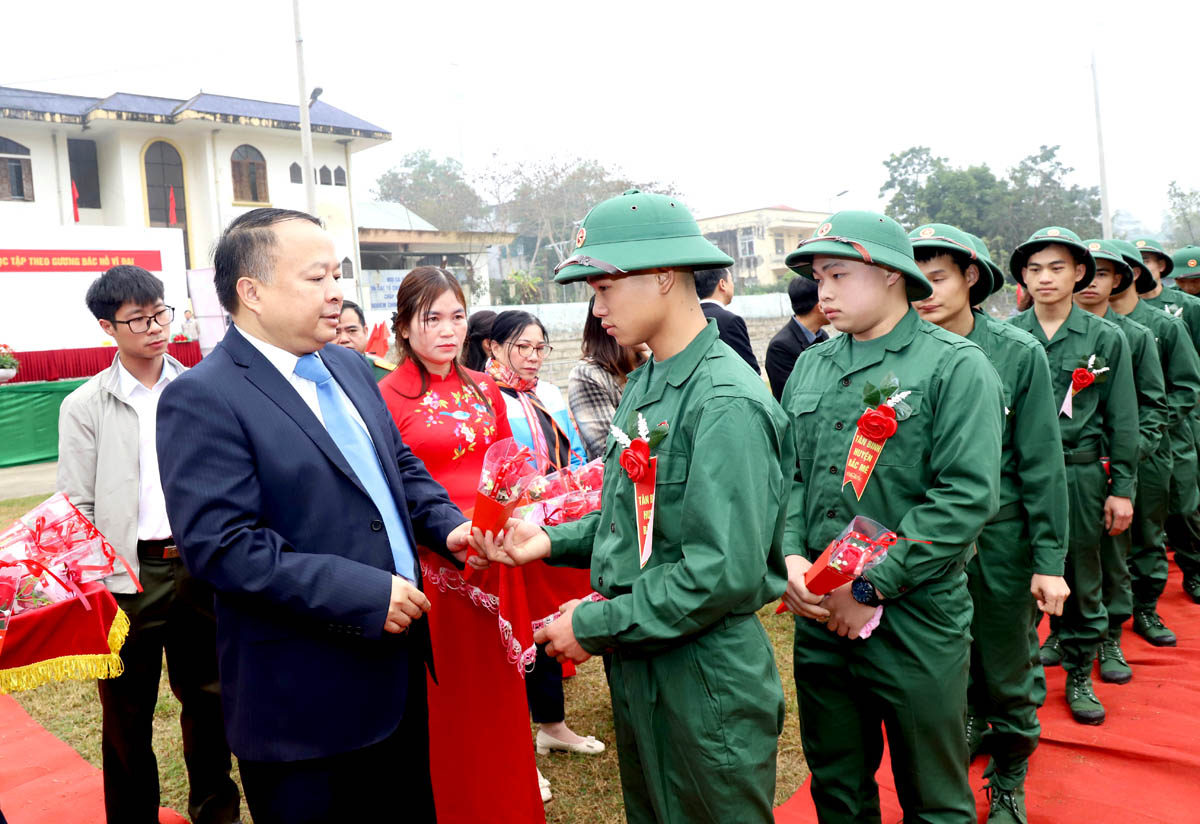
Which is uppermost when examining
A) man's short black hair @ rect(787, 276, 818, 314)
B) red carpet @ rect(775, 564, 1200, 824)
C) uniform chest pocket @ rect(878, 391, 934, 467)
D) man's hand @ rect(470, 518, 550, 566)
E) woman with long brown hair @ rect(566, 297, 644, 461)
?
man's short black hair @ rect(787, 276, 818, 314)

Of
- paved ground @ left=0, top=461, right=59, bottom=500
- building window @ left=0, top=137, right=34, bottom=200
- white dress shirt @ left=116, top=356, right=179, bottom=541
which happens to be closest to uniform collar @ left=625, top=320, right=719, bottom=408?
white dress shirt @ left=116, top=356, right=179, bottom=541

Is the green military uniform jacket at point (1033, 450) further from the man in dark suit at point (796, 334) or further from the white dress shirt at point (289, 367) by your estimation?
the white dress shirt at point (289, 367)

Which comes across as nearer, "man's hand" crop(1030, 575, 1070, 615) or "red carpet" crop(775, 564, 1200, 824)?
"man's hand" crop(1030, 575, 1070, 615)

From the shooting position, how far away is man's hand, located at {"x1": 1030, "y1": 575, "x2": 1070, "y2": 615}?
2.71 metres

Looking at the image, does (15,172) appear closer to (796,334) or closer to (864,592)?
(796,334)

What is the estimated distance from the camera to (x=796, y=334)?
496 cm

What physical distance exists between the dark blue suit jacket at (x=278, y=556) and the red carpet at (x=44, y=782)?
5.97 ft

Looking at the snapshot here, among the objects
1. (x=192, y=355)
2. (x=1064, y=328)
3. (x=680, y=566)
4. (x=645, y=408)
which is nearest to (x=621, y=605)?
(x=680, y=566)

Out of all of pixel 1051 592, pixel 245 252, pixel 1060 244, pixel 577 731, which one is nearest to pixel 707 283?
pixel 1060 244

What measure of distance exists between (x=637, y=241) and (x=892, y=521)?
1124 mm

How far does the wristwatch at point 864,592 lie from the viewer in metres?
2.17

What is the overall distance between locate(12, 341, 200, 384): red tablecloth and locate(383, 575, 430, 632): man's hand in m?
17.3

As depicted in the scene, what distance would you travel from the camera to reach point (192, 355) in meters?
18.2

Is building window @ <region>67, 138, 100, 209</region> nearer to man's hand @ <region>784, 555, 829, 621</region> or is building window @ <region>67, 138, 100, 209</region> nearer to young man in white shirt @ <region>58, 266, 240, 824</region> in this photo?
young man in white shirt @ <region>58, 266, 240, 824</region>
